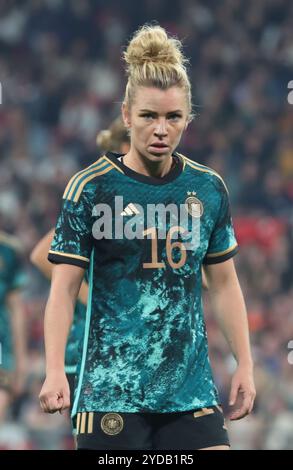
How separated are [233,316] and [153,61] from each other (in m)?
1.06

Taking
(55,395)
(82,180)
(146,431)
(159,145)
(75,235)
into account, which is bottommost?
(146,431)

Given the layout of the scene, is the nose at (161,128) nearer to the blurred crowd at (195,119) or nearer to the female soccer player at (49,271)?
the female soccer player at (49,271)

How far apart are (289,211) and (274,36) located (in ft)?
12.8

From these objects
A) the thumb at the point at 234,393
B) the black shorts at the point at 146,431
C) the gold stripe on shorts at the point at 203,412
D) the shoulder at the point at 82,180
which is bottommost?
the black shorts at the point at 146,431

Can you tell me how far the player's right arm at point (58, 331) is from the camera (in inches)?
168

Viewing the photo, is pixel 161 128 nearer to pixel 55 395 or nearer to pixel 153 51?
pixel 153 51

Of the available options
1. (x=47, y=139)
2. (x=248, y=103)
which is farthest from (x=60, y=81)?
(x=248, y=103)

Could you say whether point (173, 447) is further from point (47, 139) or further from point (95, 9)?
point (95, 9)

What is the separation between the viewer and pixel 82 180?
4562 millimetres

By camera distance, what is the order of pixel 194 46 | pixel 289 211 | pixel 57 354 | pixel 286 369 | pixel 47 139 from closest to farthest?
pixel 57 354 < pixel 286 369 < pixel 289 211 < pixel 47 139 < pixel 194 46

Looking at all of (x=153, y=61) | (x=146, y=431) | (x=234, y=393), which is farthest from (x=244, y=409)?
(x=153, y=61)

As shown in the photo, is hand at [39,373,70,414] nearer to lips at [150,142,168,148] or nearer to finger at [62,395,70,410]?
finger at [62,395,70,410]

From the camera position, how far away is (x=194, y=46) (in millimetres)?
16750

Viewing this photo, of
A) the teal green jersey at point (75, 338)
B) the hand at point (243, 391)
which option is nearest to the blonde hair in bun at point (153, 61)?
the hand at point (243, 391)
